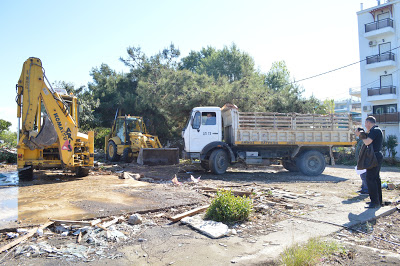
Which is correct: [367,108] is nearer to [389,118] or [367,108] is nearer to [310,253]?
[389,118]

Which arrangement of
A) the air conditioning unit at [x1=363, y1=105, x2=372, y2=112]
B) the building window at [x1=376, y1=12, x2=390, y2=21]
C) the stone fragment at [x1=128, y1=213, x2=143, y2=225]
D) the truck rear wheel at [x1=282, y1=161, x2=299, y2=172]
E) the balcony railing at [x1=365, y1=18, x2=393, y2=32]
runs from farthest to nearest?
the air conditioning unit at [x1=363, y1=105, x2=372, y2=112], the building window at [x1=376, y1=12, x2=390, y2=21], the balcony railing at [x1=365, y1=18, x2=393, y2=32], the truck rear wheel at [x1=282, y1=161, x2=299, y2=172], the stone fragment at [x1=128, y1=213, x2=143, y2=225]

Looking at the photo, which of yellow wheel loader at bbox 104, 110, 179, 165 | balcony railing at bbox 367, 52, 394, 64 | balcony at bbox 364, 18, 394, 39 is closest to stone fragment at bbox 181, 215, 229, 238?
yellow wheel loader at bbox 104, 110, 179, 165

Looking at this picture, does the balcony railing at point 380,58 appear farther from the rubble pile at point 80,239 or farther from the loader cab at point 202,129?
the rubble pile at point 80,239

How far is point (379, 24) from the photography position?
27.5 m

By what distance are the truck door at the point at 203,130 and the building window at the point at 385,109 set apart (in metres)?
23.0

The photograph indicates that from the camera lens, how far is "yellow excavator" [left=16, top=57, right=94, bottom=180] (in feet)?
29.8

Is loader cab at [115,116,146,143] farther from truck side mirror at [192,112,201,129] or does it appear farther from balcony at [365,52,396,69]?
balcony at [365,52,396,69]

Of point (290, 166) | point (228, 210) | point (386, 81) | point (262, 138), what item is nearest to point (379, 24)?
point (386, 81)

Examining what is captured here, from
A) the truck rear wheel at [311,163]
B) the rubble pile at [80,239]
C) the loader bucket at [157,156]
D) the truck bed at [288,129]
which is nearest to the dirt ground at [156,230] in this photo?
the rubble pile at [80,239]

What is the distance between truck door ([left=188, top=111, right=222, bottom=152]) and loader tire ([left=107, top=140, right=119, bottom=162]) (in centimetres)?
638

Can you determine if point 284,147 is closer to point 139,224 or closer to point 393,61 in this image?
point 139,224

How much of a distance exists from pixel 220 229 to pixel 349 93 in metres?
37.0

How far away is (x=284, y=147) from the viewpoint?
12.0 meters

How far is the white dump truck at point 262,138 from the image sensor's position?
11.4 meters
